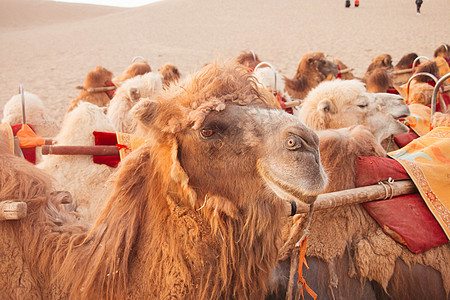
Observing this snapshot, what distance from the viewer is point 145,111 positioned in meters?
1.63

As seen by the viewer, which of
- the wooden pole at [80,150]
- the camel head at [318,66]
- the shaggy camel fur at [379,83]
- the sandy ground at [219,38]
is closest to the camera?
the wooden pole at [80,150]

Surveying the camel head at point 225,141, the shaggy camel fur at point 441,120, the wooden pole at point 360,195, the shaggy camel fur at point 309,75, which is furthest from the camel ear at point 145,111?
the shaggy camel fur at point 309,75

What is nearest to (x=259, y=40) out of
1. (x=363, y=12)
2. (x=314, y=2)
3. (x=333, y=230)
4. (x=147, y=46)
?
(x=147, y=46)

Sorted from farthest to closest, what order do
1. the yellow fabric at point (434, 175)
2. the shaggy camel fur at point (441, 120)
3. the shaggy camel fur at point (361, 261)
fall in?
the shaggy camel fur at point (441, 120) → the yellow fabric at point (434, 175) → the shaggy camel fur at point (361, 261)

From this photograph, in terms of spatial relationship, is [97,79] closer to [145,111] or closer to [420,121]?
[420,121]

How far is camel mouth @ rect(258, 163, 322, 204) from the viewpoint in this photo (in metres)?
1.46

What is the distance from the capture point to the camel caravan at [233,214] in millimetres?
1604

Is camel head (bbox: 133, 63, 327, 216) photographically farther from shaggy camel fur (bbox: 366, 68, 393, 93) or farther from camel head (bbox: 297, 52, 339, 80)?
camel head (bbox: 297, 52, 339, 80)

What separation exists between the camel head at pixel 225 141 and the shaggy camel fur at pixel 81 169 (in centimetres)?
198

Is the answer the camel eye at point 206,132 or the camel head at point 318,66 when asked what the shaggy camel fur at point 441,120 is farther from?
the camel head at point 318,66

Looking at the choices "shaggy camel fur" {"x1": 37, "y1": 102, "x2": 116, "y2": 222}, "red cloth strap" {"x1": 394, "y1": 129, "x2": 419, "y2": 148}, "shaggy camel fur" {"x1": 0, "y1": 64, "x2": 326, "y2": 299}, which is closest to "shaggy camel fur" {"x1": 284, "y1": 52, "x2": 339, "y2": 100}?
"red cloth strap" {"x1": 394, "y1": 129, "x2": 419, "y2": 148}

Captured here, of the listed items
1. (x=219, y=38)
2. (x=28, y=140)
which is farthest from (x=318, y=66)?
(x=219, y=38)

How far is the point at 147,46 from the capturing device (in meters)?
28.5

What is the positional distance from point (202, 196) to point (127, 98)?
124 inches
